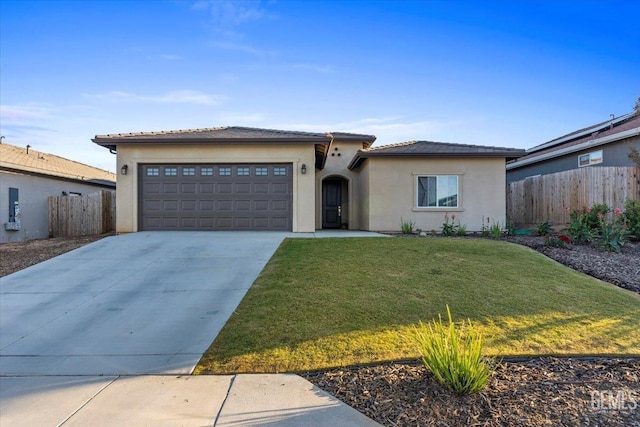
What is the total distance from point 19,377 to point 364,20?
11389mm

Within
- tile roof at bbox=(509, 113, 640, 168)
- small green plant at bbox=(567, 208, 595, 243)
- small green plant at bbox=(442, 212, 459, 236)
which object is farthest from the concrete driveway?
tile roof at bbox=(509, 113, 640, 168)

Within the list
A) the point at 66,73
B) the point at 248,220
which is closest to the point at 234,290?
the point at 248,220

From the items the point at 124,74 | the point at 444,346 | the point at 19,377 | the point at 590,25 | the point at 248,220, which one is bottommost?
the point at 19,377

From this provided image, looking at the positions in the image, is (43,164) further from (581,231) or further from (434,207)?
(581,231)

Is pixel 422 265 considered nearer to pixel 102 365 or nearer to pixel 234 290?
pixel 234 290

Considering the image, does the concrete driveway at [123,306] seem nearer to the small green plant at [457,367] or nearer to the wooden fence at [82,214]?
the small green plant at [457,367]

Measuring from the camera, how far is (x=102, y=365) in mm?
4129

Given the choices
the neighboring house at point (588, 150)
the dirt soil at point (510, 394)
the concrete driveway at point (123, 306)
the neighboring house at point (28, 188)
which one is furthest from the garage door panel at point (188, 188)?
the neighboring house at point (588, 150)

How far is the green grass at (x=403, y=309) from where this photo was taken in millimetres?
4133

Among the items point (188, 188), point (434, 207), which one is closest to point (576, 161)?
point (434, 207)

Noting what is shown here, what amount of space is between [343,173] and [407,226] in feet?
16.3

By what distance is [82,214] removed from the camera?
15.3 metres

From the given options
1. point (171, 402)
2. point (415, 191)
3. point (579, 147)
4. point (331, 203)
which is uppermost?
point (579, 147)

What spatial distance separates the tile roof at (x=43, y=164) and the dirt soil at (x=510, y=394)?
17.0 metres
